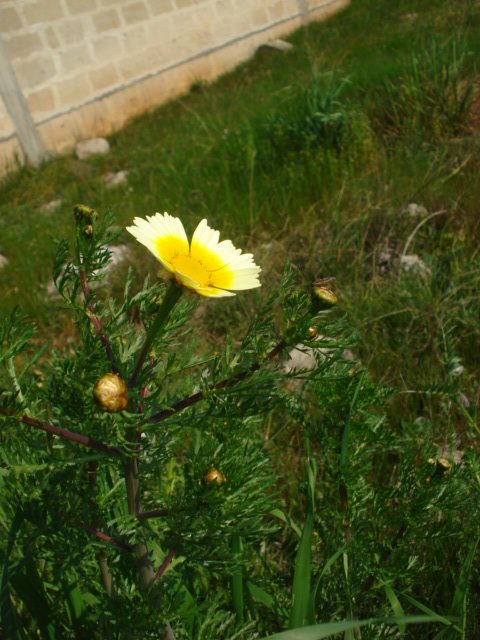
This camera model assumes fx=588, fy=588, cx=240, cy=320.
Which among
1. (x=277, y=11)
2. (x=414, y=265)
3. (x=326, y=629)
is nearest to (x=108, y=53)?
(x=277, y=11)

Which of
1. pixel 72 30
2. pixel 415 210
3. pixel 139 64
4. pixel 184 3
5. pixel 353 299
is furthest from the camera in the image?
pixel 184 3

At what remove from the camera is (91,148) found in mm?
6277

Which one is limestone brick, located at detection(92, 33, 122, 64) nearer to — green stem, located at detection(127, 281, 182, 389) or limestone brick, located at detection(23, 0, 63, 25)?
limestone brick, located at detection(23, 0, 63, 25)

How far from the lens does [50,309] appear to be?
297 cm

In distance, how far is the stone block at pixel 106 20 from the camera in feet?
21.0

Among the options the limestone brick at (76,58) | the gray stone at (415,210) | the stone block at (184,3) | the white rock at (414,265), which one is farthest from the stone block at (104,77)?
the white rock at (414,265)

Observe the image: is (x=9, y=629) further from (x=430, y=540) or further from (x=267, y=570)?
(x=430, y=540)

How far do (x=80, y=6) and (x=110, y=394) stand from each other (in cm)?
666

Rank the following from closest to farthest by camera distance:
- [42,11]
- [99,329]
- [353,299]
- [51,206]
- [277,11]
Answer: [99,329] → [353,299] → [51,206] → [42,11] → [277,11]

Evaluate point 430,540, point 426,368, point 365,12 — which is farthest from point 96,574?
point 365,12

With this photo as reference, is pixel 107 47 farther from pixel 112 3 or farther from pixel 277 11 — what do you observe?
pixel 277 11

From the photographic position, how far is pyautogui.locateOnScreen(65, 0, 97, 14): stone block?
242 inches

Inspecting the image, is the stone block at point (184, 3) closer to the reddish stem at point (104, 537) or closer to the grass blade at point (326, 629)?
the reddish stem at point (104, 537)

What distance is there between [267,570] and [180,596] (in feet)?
1.20
